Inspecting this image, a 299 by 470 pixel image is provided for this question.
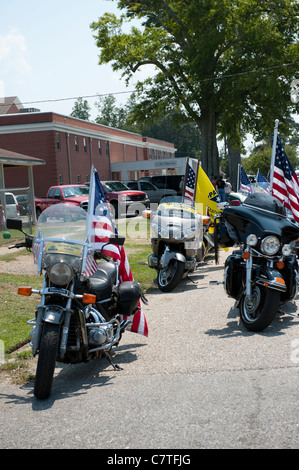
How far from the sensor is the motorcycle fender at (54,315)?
15.3ft

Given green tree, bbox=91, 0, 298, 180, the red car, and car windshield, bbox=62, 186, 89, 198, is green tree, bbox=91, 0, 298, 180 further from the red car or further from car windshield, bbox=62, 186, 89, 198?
car windshield, bbox=62, 186, 89, 198

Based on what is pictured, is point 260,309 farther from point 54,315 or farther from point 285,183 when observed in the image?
point 285,183

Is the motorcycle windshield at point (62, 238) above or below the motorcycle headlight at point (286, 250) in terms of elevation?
above

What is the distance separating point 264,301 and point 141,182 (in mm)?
28644

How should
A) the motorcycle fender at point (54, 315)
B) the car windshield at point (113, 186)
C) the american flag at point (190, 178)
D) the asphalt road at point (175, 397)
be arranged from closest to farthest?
the asphalt road at point (175, 397) < the motorcycle fender at point (54, 315) < the american flag at point (190, 178) < the car windshield at point (113, 186)

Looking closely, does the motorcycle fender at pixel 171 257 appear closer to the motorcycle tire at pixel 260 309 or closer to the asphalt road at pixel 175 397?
the asphalt road at pixel 175 397

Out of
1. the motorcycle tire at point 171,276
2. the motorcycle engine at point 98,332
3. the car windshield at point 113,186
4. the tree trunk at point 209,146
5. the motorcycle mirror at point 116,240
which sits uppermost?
the tree trunk at point 209,146

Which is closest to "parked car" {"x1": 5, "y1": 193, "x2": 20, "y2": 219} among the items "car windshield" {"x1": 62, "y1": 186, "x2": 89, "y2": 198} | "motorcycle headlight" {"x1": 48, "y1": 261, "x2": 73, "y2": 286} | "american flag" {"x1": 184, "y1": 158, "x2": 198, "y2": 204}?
"car windshield" {"x1": 62, "y1": 186, "x2": 89, "y2": 198}

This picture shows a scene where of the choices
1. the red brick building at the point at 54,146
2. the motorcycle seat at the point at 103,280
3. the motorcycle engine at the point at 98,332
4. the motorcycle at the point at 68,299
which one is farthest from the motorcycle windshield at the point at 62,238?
the red brick building at the point at 54,146

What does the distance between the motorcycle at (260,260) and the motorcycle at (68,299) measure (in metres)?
1.53

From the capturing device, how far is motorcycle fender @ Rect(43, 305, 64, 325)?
465 centimetres

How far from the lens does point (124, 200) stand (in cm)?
2838

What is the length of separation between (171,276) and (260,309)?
130 inches

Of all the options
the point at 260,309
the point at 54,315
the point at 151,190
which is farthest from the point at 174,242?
the point at 151,190
